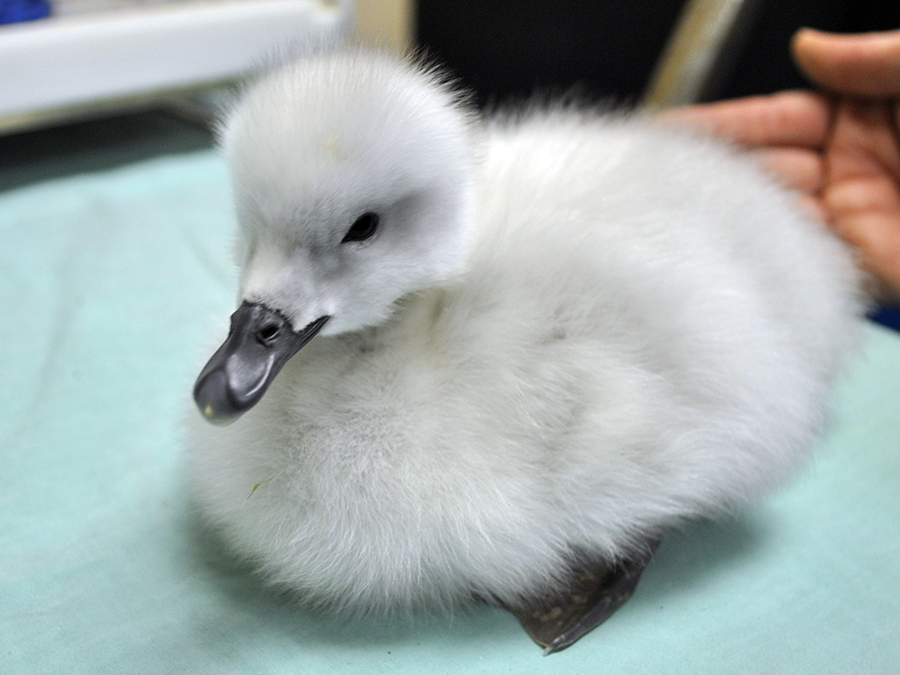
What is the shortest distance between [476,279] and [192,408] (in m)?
0.32

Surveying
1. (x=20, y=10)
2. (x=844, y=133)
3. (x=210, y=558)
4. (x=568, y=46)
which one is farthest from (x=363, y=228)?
(x=568, y=46)

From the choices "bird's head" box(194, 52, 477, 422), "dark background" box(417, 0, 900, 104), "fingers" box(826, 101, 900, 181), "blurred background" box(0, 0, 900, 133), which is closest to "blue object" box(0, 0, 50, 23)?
"blurred background" box(0, 0, 900, 133)

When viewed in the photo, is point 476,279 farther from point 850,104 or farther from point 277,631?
point 850,104

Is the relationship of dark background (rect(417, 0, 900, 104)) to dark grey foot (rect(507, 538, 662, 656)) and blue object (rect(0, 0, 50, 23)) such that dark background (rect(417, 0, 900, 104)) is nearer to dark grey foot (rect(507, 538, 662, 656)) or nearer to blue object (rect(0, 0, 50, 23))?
blue object (rect(0, 0, 50, 23))

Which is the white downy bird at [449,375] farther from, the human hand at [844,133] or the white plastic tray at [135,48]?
the white plastic tray at [135,48]

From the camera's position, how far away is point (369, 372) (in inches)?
29.0

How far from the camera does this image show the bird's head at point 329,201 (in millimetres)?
640

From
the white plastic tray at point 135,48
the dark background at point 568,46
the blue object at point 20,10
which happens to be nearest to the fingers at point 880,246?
the dark background at point 568,46

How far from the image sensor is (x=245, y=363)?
0.64 m

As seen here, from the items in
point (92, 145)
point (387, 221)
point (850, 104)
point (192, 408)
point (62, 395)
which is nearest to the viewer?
point (387, 221)

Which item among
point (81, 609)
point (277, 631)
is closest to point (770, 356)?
point (277, 631)

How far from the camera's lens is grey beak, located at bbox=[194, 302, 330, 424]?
619 millimetres

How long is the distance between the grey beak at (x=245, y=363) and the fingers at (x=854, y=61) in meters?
1.09

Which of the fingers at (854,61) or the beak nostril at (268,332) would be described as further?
the fingers at (854,61)
